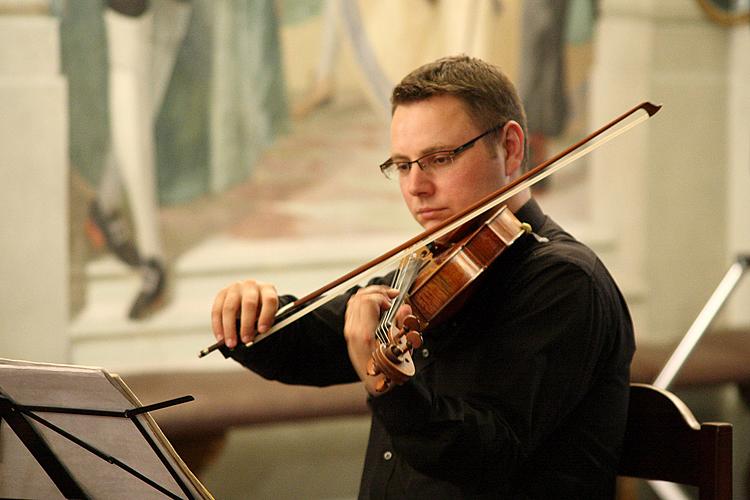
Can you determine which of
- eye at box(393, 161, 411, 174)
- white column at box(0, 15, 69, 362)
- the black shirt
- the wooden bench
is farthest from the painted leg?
eye at box(393, 161, 411, 174)

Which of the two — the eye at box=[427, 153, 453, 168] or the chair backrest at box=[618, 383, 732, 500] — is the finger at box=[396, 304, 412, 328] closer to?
the eye at box=[427, 153, 453, 168]

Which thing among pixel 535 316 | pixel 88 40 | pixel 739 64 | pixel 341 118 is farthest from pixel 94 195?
pixel 739 64

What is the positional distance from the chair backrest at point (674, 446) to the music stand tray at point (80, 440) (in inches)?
29.2

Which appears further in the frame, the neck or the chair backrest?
the neck

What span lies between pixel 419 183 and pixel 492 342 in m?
0.29

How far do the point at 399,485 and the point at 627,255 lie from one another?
252cm

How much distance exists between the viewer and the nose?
164 centimetres

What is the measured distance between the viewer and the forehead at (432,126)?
64.8 inches

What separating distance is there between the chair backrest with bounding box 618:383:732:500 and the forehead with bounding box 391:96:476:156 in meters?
0.54

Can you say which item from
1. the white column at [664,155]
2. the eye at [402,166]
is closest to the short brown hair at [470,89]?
the eye at [402,166]

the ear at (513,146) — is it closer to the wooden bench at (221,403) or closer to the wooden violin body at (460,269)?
the wooden violin body at (460,269)

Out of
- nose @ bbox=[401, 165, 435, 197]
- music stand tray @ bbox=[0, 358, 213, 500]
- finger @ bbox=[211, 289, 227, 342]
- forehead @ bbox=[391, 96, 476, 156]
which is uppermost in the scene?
forehead @ bbox=[391, 96, 476, 156]

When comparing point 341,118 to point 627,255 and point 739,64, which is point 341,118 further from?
point 739,64

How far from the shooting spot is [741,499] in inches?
150
